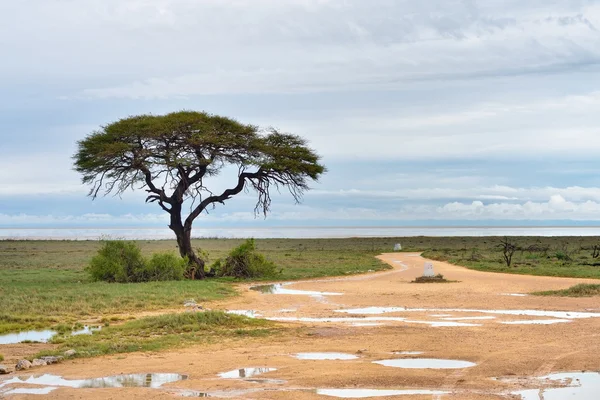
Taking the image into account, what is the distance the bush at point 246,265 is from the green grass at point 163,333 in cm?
1767

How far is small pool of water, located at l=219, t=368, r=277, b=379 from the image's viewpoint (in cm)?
1156

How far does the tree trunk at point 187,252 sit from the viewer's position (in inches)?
1377

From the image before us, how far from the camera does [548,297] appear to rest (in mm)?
24625

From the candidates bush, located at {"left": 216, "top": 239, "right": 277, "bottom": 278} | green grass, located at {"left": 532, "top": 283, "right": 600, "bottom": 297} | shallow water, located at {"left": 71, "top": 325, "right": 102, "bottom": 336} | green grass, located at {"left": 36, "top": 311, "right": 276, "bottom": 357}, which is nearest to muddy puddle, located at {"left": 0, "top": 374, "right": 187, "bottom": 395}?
green grass, located at {"left": 36, "top": 311, "right": 276, "bottom": 357}

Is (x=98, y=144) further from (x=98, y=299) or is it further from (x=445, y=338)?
(x=445, y=338)

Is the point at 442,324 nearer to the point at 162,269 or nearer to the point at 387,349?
the point at 387,349

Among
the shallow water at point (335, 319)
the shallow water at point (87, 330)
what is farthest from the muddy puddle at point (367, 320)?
the shallow water at point (87, 330)

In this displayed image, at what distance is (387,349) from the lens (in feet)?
46.1

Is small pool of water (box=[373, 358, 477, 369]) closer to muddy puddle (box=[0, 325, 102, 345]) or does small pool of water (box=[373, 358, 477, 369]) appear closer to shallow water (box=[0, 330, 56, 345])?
muddy puddle (box=[0, 325, 102, 345])

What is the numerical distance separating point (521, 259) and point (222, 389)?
43.0 m

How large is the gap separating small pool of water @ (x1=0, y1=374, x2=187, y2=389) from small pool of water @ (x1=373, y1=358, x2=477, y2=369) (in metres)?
3.70

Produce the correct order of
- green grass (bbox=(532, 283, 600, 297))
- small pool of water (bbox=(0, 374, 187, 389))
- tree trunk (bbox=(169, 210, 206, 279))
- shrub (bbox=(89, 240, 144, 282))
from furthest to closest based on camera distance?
1. tree trunk (bbox=(169, 210, 206, 279))
2. shrub (bbox=(89, 240, 144, 282))
3. green grass (bbox=(532, 283, 600, 297))
4. small pool of water (bbox=(0, 374, 187, 389))

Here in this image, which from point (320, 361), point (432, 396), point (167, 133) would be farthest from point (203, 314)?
point (167, 133)

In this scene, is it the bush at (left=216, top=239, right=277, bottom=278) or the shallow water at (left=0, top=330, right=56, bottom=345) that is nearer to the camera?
the shallow water at (left=0, top=330, right=56, bottom=345)
